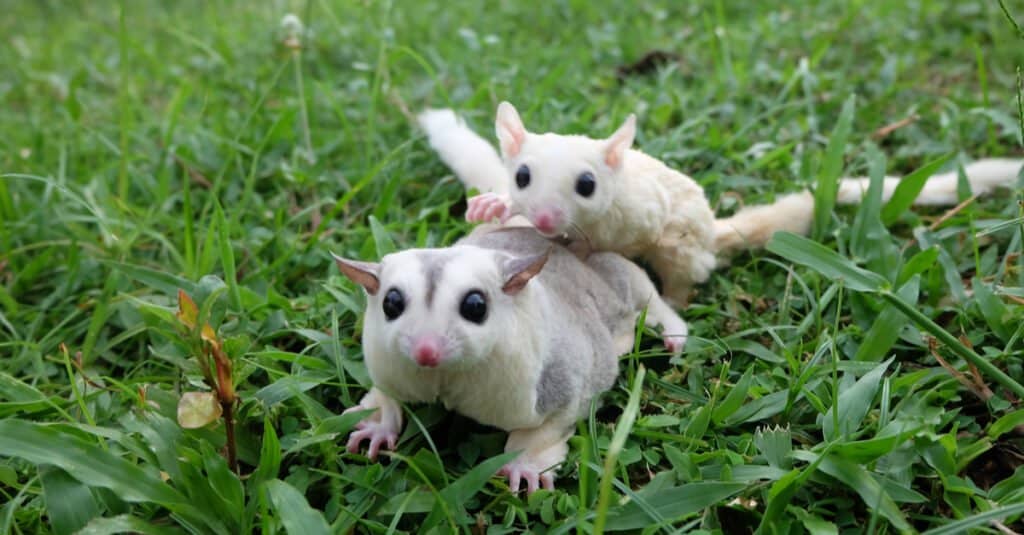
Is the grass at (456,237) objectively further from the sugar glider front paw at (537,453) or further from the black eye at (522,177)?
the black eye at (522,177)

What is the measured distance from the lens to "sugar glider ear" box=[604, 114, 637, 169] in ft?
8.26

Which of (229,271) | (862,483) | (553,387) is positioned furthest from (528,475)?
(229,271)

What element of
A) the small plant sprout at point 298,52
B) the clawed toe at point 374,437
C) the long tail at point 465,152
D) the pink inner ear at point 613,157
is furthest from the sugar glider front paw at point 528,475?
the small plant sprout at point 298,52

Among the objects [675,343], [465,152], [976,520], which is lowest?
[675,343]

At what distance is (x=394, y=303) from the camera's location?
1.92 m

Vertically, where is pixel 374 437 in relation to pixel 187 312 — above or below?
below

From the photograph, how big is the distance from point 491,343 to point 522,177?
0.72m

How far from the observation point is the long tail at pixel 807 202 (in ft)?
9.79

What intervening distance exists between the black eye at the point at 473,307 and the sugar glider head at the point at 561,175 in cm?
56

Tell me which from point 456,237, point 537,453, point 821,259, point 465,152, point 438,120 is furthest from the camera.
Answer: point 438,120

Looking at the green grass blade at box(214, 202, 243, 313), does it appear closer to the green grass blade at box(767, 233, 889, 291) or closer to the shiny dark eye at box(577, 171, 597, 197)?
the shiny dark eye at box(577, 171, 597, 197)

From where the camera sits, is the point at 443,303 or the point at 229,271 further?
the point at 229,271

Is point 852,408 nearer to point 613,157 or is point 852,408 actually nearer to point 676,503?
point 676,503

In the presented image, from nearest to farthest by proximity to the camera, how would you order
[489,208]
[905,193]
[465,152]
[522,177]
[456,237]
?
[522,177], [489,208], [905,193], [456,237], [465,152]
